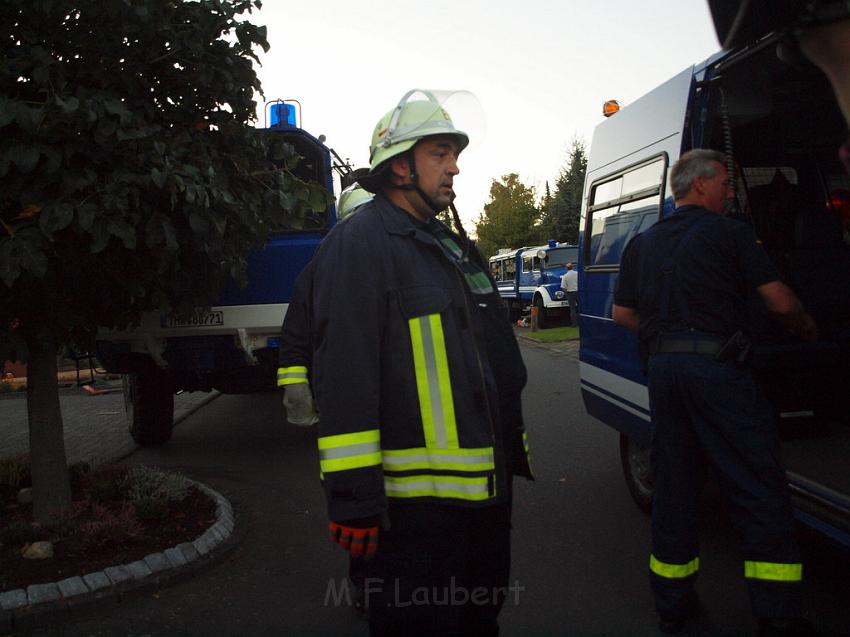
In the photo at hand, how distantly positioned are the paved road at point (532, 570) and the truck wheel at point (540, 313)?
1691 cm

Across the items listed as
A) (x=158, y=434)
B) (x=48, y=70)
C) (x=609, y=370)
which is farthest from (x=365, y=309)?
(x=158, y=434)

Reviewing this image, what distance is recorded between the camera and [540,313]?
23797mm

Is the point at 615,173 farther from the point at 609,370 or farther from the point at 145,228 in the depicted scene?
the point at 145,228

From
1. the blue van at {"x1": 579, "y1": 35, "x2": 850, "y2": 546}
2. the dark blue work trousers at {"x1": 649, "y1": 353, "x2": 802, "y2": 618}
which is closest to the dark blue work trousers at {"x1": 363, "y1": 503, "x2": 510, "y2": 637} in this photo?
the dark blue work trousers at {"x1": 649, "y1": 353, "x2": 802, "y2": 618}

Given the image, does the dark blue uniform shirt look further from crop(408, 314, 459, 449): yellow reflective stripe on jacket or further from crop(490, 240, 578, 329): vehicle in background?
crop(490, 240, 578, 329): vehicle in background

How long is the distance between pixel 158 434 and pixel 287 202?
12.9 ft

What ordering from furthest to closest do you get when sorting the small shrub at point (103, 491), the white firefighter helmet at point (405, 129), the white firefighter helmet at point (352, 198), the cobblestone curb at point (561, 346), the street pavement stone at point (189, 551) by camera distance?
the cobblestone curb at point (561, 346)
the white firefighter helmet at point (352, 198)
the small shrub at point (103, 491)
the street pavement stone at point (189, 551)
the white firefighter helmet at point (405, 129)

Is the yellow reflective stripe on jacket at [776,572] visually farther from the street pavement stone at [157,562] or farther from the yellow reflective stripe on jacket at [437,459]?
the street pavement stone at [157,562]

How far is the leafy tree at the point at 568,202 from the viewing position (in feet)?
140

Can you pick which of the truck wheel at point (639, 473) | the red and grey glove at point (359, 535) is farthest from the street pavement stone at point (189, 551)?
the truck wheel at point (639, 473)

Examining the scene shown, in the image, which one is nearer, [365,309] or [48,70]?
[365,309]

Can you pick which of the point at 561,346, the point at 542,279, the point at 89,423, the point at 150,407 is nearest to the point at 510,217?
the point at 542,279

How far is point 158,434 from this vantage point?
25.0 feet

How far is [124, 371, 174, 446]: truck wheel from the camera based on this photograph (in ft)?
23.9
